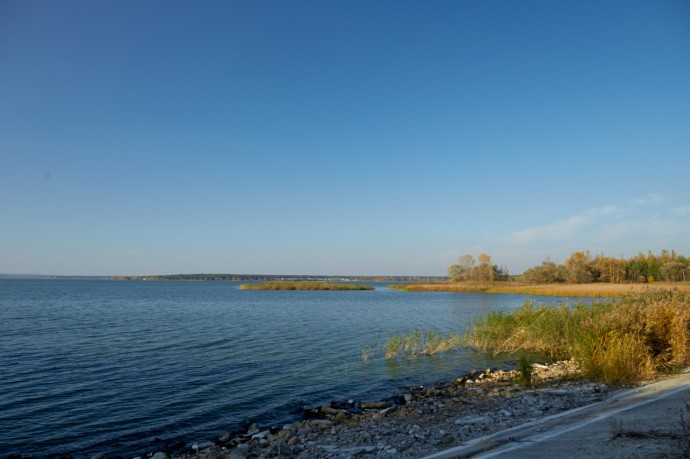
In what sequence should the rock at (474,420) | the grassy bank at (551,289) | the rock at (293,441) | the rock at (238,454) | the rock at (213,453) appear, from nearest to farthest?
1. the rock at (238,454)
2. the rock at (213,453)
3. the rock at (293,441)
4. the rock at (474,420)
5. the grassy bank at (551,289)

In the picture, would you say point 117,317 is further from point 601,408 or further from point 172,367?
point 601,408

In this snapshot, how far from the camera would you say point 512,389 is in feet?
43.7

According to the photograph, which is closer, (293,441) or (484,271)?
(293,441)

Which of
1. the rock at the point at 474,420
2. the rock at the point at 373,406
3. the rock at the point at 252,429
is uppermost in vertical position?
the rock at the point at 474,420


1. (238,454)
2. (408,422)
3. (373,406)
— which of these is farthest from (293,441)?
(373,406)

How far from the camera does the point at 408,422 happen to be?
10.2 meters

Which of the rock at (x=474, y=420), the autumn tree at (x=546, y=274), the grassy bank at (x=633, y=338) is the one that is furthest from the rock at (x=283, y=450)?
the autumn tree at (x=546, y=274)

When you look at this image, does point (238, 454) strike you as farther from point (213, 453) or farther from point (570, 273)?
point (570, 273)

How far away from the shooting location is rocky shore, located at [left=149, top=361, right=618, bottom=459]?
8.45m

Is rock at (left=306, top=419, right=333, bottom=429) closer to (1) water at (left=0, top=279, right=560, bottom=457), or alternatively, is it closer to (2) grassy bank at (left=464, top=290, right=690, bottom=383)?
(1) water at (left=0, top=279, right=560, bottom=457)

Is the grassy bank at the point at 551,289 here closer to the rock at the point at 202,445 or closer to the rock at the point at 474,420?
the rock at the point at 474,420

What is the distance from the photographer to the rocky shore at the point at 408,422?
845cm

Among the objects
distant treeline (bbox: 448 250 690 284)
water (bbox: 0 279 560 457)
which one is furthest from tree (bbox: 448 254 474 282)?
water (bbox: 0 279 560 457)

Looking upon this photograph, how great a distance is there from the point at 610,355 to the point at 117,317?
37363 millimetres
